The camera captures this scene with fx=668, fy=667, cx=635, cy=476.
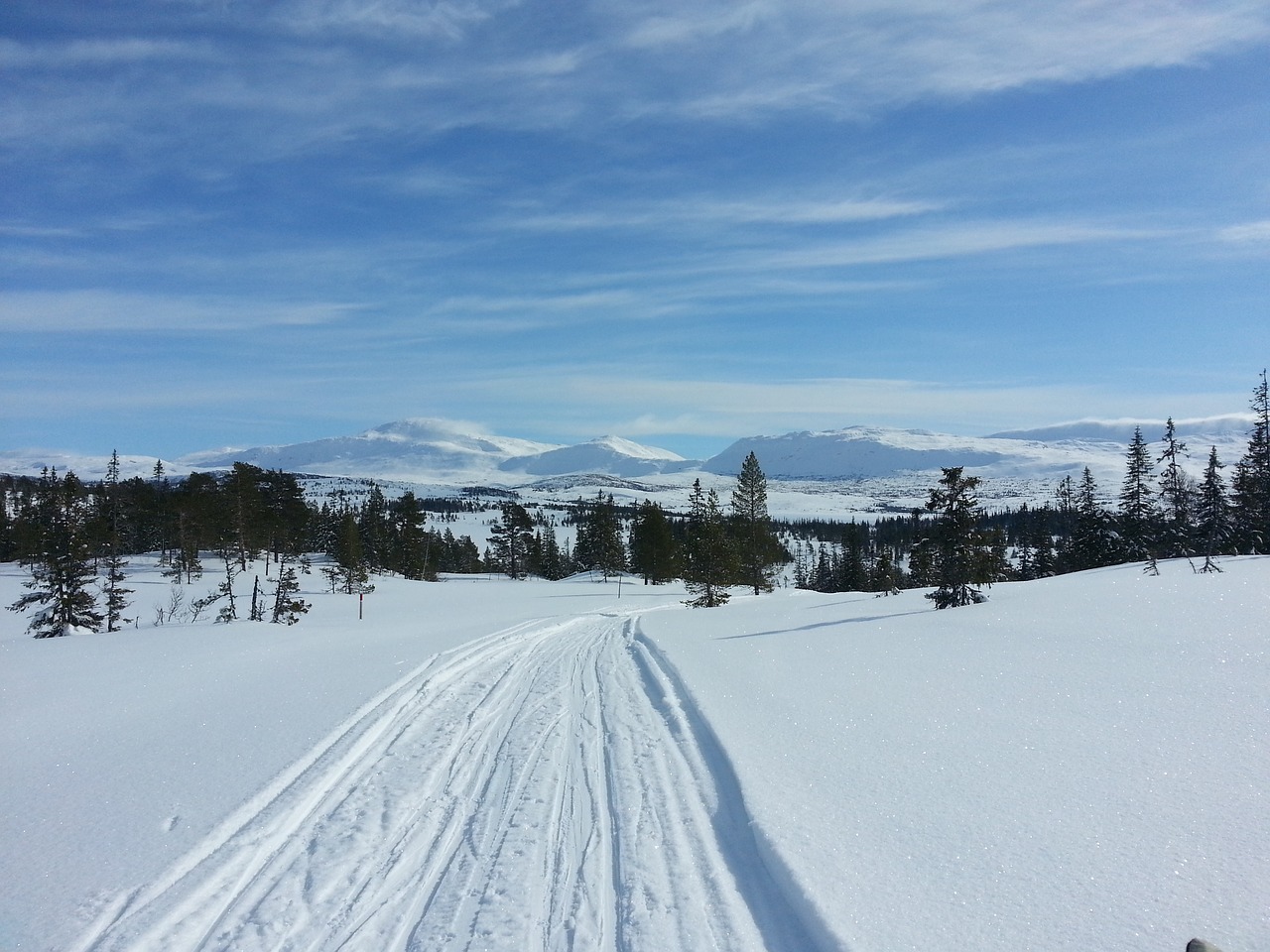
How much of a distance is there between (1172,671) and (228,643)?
1897 centimetres

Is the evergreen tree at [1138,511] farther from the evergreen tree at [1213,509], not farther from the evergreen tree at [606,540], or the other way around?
the evergreen tree at [606,540]

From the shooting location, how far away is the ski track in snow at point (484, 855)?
434 cm

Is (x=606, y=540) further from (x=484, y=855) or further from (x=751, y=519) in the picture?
(x=484, y=855)

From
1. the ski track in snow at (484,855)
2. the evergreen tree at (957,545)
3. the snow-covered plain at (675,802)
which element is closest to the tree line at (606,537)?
the evergreen tree at (957,545)

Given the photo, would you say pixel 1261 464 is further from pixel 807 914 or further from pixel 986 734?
pixel 807 914

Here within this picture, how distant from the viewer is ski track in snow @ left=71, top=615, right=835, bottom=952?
4340 mm

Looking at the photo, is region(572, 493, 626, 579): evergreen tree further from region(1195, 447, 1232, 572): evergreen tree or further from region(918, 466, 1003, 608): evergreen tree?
region(1195, 447, 1232, 572): evergreen tree

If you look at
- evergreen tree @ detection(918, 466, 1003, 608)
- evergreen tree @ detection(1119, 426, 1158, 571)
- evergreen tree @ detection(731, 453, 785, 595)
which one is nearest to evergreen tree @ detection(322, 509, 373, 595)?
evergreen tree @ detection(731, 453, 785, 595)

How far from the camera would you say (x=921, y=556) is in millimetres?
20438

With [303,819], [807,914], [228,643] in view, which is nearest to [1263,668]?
[807,914]

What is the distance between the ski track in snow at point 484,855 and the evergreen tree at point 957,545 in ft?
46.3

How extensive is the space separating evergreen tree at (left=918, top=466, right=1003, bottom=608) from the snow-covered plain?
24.2 ft

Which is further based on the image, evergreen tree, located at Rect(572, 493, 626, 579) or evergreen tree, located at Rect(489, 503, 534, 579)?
evergreen tree, located at Rect(489, 503, 534, 579)

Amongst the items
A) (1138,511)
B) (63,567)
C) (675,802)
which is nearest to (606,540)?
(1138,511)
